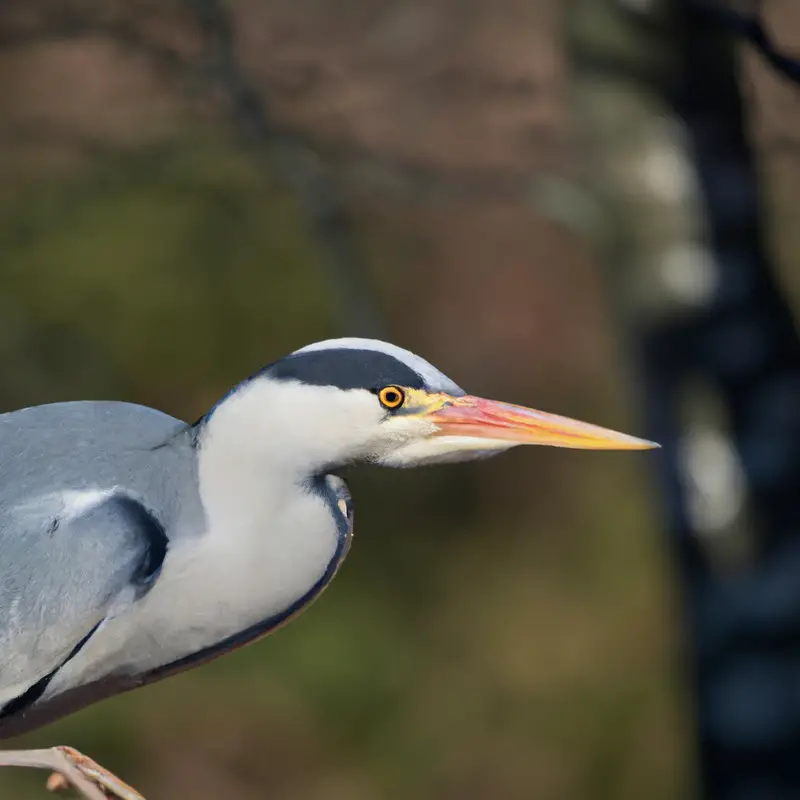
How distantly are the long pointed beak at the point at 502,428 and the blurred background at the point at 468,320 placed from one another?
0.62ft

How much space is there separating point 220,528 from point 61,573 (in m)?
0.21

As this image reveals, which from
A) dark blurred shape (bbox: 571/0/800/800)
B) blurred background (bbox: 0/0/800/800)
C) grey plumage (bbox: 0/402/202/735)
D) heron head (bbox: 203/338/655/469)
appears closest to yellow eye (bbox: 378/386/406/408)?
heron head (bbox: 203/338/655/469)

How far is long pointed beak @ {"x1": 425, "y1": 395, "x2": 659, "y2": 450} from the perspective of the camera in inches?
68.2

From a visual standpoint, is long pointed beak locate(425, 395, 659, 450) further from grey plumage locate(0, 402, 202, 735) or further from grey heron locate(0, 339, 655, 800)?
grey plumage locate(0, 402, 202, 735)

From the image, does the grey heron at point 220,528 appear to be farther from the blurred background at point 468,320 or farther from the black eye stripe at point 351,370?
the blurred background at point 468,320

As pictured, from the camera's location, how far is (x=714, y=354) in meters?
2.97

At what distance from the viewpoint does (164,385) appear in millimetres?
5953

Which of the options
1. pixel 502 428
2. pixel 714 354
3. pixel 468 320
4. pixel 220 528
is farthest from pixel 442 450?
pixel 468 320

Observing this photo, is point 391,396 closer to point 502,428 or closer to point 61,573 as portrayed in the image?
point 502,428

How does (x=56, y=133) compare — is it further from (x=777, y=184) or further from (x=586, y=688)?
(x=586, y=688)

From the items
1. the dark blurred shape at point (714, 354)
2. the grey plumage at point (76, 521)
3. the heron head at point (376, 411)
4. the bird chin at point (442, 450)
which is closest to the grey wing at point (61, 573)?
the grey plumage at point (76, 521)

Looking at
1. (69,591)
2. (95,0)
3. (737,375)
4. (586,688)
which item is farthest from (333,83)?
(586,688)

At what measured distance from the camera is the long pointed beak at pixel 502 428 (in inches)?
68.2

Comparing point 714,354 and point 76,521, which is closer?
point 76,521
